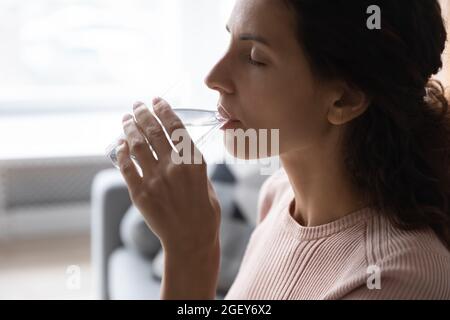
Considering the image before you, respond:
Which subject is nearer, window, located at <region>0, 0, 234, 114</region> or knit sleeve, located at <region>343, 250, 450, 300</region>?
knit sleeve, located at <region>343, 250, 450, 300</region>

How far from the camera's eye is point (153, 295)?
163cm

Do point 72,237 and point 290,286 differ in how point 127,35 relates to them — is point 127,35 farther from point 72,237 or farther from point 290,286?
point 290,286

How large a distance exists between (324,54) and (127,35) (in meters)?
2.20

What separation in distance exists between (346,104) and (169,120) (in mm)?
242

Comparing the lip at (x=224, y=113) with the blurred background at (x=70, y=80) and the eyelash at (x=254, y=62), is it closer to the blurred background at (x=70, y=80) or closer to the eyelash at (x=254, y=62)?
the eyelash at (x=254, y=62)

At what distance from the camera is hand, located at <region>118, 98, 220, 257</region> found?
676 millimetres

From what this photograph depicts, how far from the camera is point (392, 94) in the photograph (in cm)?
76

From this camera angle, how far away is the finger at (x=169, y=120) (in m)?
0.69

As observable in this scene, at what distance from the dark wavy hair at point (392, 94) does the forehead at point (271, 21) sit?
10mm

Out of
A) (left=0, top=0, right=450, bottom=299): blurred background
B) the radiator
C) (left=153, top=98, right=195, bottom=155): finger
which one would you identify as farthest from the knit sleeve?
the radiator

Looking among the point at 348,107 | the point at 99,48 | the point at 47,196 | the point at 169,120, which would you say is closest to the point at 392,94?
the point at 348,107

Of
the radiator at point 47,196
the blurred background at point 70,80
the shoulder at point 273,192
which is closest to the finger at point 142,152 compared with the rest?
the shoulder at point 273,192

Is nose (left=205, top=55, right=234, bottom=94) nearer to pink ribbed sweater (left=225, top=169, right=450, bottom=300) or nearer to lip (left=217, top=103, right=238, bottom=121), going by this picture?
lip (left=217, top=103, right=238, bottom=121)

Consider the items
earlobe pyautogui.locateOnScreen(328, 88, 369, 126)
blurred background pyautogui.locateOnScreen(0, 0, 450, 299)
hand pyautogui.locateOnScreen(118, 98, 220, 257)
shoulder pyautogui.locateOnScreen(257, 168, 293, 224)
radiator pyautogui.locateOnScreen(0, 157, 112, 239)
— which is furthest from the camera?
radiator pyautogui.locateOnScreen(0, 157, 112, 239)
